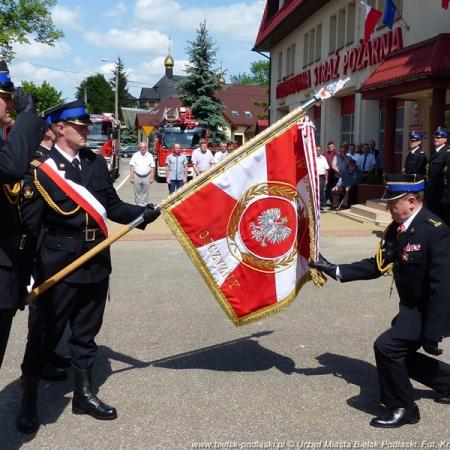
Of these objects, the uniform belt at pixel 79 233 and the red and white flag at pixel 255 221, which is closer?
the uniform belt at pixel 79 233

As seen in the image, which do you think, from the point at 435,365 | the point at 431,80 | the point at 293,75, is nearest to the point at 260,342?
the point at 435,365

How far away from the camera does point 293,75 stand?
92.5 ft

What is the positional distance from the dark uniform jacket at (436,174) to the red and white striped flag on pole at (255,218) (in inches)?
246

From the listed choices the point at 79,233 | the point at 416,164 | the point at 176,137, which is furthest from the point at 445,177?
the point at 176,137

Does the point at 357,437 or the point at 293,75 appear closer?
the point at 357,437

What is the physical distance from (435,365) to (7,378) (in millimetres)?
3068

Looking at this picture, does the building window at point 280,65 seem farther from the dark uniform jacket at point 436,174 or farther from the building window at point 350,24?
the dark uniform jacket at point 436,174

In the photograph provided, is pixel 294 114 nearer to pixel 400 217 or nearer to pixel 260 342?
pixel 400 217

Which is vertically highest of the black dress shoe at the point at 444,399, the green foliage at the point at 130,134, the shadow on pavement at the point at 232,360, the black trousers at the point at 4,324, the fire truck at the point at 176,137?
the green foliage at the point at 130,134

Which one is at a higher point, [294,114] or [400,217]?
[294,114]

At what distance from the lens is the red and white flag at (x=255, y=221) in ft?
14.3

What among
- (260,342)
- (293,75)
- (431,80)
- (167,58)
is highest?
(167,58)

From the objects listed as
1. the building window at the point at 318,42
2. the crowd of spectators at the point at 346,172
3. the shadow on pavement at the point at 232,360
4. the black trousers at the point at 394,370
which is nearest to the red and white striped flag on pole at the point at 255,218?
the shadow on pavement at the point at 232,360

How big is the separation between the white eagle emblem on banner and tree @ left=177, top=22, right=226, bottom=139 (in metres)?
39.9
